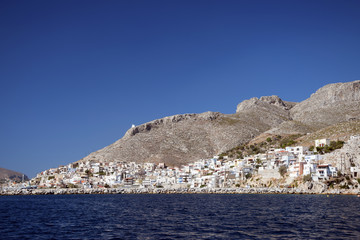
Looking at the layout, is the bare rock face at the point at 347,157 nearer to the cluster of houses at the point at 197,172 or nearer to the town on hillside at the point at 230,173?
the town on hillside at the point at 230,173

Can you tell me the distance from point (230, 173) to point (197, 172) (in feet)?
83.0

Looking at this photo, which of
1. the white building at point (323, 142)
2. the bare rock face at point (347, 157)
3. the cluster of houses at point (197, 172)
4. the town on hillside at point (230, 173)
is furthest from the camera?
the white building at point (323, 142)

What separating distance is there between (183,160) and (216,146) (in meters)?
20.9

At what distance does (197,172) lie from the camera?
138125 mm

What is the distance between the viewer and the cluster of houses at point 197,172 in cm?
9675

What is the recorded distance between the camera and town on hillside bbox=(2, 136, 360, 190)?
84.8 meters

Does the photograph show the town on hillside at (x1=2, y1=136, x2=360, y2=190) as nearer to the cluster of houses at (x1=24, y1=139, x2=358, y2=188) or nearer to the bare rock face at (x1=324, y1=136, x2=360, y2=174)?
the cluster of houses at (x1=24, y1=139, x2=358, y2=188)

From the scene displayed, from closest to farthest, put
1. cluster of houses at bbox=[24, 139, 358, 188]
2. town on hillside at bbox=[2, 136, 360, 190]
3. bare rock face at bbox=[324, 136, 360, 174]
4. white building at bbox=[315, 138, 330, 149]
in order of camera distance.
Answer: bare rock face at bbox=[324, 136, 360, 174]
town on hillside at bbox=[2, 136, 360, 190]
cluster of houses at bbox=[24, 139, 358, 188]
white building at bbox=[315, 138, 330, 149]

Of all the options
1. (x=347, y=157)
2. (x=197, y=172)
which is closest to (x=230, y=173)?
(x=197, y=172)

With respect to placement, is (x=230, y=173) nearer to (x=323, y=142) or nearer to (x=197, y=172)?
(x=197, y=172)

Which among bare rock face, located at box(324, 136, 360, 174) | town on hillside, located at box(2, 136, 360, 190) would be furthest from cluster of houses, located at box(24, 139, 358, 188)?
bare rock face, located at box(324, 136, 360, 174)

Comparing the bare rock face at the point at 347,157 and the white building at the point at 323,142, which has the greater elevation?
the white building at the point at 323,142

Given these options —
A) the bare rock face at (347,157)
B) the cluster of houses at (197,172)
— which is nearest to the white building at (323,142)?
the cluster of houses at (197,172)

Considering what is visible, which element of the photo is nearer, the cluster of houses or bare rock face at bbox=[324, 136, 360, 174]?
bare rock face at bbox=[324, 136, 360, 174]
